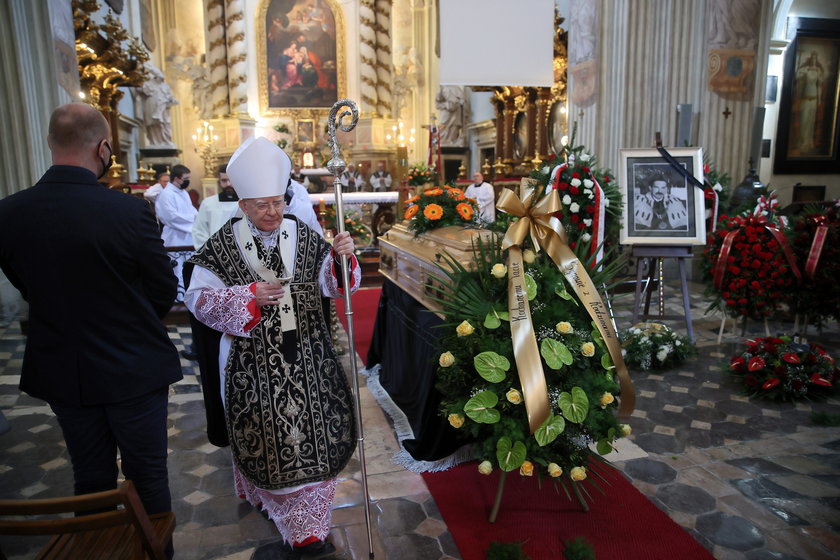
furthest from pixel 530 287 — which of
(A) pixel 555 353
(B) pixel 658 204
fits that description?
(B) pixel 658 204

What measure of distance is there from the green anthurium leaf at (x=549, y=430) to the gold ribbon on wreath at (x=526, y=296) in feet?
0.11

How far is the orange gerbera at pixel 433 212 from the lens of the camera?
368 centimetres

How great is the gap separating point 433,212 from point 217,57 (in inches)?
647

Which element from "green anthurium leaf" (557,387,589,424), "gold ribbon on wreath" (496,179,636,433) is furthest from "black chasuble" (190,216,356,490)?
"green anthurium leaf" (557,387,589,424)

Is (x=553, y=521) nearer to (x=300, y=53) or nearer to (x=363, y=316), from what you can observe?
(x=363, y=316)

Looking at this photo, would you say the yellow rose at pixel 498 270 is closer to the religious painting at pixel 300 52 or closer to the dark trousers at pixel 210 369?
the dark trousers at pixel 210 369

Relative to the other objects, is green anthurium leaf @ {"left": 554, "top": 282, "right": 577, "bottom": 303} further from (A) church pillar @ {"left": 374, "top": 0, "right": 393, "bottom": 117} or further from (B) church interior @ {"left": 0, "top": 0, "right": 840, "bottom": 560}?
(A) church pillar @ {"left": 374, "top": 0, "right": 393, "bottom": 117}

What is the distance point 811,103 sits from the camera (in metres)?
11.5

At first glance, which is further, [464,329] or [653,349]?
[653,349]

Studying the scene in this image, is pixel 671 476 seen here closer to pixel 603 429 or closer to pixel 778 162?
pixel 603 429

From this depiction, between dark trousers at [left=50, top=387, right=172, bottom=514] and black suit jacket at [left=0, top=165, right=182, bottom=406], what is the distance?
3.0 inches

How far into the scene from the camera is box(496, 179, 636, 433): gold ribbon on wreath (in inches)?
90.4

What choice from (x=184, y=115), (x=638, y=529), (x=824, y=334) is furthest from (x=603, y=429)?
(x=184, y=115)

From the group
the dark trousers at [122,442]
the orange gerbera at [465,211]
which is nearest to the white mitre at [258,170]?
the dark trousers at [122,442]
